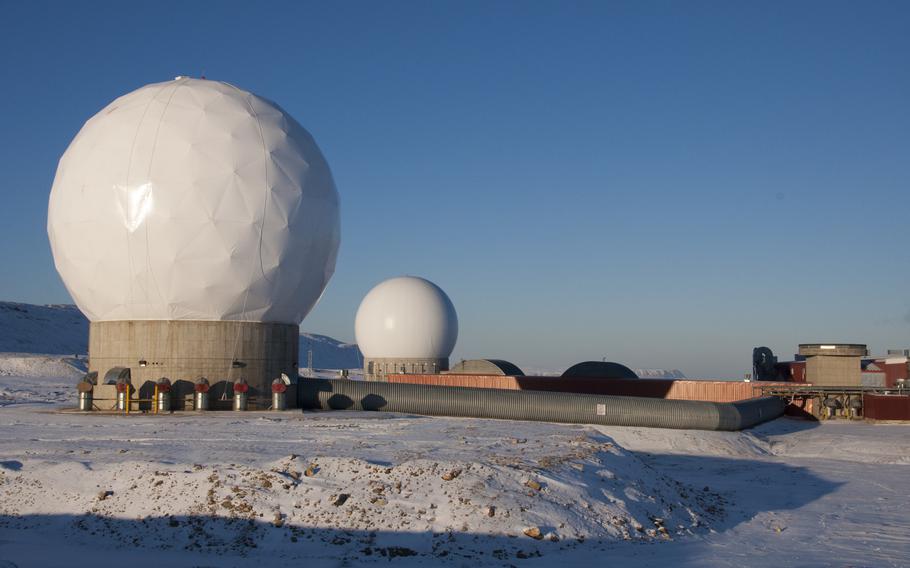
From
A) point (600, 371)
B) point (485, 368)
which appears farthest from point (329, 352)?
point (600, 371)

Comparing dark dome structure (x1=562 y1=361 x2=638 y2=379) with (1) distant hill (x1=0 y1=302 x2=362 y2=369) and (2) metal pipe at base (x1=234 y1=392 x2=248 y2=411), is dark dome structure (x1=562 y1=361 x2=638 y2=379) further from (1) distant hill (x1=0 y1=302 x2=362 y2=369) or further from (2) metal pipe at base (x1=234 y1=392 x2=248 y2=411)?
(1) distant hill (x1=0 y1=302 x2=362 y2=369)

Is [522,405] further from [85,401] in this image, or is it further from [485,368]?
[485,368]

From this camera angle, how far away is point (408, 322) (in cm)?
4891

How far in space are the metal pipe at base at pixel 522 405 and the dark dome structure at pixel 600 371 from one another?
1381 centimetres

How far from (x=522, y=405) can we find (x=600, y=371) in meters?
16.5

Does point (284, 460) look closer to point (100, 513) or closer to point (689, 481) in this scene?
point (100, 513)

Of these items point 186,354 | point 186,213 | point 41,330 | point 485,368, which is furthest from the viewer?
point 41,330

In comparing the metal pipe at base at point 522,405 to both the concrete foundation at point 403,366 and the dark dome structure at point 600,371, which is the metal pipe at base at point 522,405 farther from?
the concrete foundation at point 403,366

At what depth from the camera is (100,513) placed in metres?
12.3

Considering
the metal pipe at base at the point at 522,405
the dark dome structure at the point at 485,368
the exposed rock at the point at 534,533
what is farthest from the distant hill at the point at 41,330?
the exposed rock at the point at 534,533

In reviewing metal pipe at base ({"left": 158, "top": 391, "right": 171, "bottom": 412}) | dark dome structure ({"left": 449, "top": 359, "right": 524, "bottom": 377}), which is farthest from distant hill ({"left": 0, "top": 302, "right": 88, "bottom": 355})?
metal pipe at base ({"left": 158, "top": 391, "right": 171, "bottom": 412})

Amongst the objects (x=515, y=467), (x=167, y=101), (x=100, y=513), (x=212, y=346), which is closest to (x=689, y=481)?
(x=515, y=467)

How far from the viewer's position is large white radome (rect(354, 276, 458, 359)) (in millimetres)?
48875

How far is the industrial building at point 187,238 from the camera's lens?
928 inches
